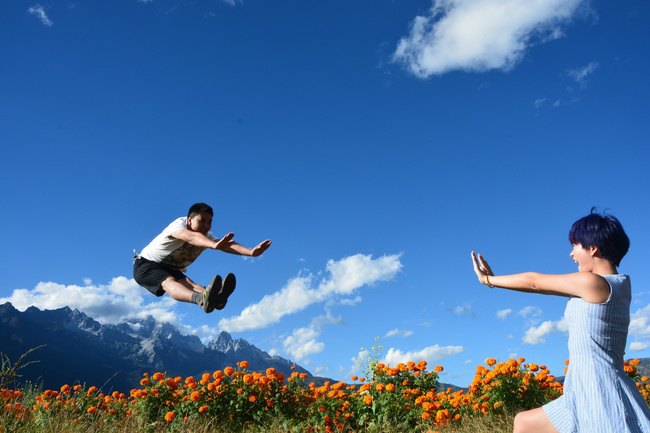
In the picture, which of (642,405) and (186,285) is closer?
(642,405)

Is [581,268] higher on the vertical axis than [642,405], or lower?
higher

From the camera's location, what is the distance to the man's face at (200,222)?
596 centimetres

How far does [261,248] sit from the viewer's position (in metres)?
5.41

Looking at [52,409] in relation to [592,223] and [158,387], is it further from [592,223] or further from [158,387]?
[592,223]

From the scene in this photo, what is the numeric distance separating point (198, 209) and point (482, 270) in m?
3.92

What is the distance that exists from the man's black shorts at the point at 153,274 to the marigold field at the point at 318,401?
1.67 m

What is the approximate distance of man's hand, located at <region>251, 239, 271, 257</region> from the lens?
538 centimetres

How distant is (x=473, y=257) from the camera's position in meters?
3.03

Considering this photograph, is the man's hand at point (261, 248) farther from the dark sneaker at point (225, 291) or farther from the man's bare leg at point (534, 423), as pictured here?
the man's bare leg at point (534, 423)

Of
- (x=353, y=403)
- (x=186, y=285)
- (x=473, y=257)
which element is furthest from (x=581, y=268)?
(x=353, y=403)

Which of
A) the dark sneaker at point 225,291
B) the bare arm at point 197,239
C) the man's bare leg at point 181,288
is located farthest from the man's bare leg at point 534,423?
the man's bare leg at point 181,288

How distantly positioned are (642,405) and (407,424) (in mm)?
4488

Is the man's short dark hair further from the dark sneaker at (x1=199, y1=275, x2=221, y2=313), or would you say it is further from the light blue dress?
the light blue dress

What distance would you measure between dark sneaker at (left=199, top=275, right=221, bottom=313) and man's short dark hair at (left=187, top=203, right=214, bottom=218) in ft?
2.83
